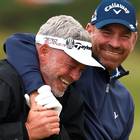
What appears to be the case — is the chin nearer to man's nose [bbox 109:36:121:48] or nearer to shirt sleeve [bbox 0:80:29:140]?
shirt sleeve [bbox 0:80:29:140]

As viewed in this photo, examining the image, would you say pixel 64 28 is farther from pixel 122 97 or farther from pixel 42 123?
pixel 122 97

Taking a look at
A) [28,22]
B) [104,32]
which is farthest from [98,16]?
[28,22]

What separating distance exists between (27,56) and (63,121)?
1.23ft

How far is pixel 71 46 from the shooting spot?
3.30m

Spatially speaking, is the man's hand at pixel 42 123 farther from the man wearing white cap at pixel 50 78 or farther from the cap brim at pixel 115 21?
the cap brim at pixel 115 21

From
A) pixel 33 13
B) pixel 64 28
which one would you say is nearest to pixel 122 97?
pixel 64 28

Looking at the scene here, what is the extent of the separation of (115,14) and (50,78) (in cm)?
68

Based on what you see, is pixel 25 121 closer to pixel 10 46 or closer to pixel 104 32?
pixel 10 46

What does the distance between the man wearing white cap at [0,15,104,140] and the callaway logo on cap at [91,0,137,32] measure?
428mm

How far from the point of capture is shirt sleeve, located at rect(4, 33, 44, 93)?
331 centimetres

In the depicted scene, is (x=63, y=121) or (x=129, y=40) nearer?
(x=63, y=121)

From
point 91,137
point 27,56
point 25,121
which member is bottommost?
point 91,137

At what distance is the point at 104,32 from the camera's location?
3.82 metres

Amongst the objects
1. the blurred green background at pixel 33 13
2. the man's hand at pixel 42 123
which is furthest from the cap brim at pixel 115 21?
the blurred green background at pixel 33 13
